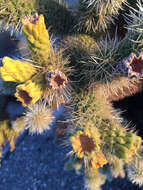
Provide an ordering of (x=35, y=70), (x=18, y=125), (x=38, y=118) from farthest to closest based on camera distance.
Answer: (x=18, y=125)
(x=38, y=118)
(x=35, y=70)

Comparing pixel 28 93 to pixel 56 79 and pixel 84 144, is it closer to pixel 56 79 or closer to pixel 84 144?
pixel 56 79

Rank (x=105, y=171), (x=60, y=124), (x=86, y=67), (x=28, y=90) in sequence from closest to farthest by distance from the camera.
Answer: (x=28, y=90)
(x=86, y=67)
(x=105, y=171)
(x=60, y=124)

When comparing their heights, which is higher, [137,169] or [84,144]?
[84,144]

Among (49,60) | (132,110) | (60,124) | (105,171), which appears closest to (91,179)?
(105,171)

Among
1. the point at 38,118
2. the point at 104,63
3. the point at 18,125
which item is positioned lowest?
the point at 18,125

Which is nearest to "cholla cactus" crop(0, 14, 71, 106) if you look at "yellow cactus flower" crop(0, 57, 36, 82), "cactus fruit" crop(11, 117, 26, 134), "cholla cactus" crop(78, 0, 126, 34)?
"yellow cactus flower" crop(0, 57, 36, 82)

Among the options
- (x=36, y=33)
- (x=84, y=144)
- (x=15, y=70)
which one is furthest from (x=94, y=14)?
(x=84, y=144)

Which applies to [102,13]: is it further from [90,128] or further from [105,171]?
[105,171]
